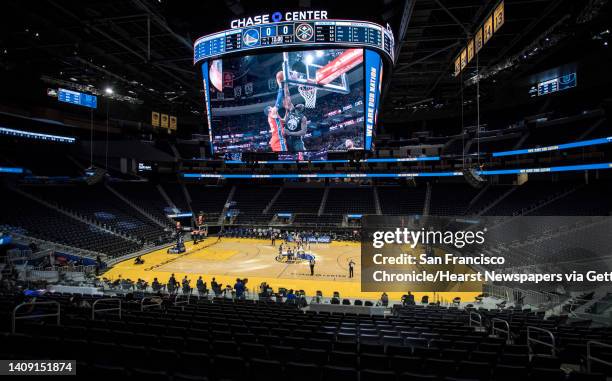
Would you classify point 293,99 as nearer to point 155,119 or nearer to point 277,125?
point 277,125

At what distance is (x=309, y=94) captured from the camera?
1655 cm

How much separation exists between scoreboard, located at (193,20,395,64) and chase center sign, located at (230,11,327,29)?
0.75ft

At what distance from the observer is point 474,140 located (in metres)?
41.6

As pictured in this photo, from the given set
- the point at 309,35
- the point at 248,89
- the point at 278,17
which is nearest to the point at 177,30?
the point at 248,89

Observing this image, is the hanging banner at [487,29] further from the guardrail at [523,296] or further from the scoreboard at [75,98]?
the scoreboard at [75,98]

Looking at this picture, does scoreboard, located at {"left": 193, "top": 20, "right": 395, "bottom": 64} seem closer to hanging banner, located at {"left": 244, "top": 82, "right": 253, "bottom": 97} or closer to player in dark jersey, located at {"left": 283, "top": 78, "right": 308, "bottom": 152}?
hanging banner, located at {"left": 244, "top": 82, "right": 253, "bottom": 97}

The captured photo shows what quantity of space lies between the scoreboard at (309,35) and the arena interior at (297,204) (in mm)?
111

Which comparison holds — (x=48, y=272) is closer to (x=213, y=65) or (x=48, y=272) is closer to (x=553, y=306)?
(x=213, y=65)

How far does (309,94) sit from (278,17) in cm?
415

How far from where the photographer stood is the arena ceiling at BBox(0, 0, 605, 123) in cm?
1644

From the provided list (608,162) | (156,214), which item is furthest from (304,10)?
(156,214)

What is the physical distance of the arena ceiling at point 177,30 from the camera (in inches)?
647

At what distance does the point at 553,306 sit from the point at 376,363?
1293 cm

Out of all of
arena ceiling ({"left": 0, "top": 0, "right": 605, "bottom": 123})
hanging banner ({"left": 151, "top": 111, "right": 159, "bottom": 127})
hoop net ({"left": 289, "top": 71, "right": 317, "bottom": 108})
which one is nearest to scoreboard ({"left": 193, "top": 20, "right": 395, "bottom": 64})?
arena ceiling ({"left": 0, "top": 0, "right": 605, "bottom": 123})
